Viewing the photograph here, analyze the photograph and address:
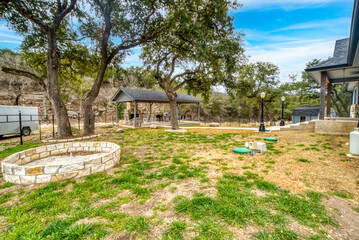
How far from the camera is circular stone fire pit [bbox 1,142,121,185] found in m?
3.20

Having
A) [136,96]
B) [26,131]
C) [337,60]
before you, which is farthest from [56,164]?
A: [337,60]

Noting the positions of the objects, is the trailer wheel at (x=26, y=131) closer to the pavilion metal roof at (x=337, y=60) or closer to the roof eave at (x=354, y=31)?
the roof eave at (x=354, y=31)

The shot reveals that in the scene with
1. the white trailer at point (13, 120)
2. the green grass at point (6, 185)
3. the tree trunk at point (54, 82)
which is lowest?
the green grass at point (6, 185)

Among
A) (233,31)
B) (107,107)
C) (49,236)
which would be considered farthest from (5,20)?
(107,107)

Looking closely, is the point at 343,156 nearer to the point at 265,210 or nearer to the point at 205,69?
the point at 265,210

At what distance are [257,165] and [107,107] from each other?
1043 inches

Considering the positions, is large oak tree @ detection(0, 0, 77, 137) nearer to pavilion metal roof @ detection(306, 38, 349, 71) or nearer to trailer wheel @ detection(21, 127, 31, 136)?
trailer wheel @ detection(21, 127, 31, 136)

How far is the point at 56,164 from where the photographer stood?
368 centimetres

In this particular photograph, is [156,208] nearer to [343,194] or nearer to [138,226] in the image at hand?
[138,226]

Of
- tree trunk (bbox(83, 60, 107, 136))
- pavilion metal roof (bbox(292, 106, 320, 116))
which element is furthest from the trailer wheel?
pavilion metal roof (bbox(292, 106, 320, 116))

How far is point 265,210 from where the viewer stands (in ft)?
7.09

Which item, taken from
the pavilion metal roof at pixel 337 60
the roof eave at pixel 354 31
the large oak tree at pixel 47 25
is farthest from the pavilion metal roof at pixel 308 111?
the large oak tree at pixel 47 25

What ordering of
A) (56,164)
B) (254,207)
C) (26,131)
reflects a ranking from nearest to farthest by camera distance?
(254,207) < (56,164) < (26,131)

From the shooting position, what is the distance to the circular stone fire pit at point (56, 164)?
320 cm
